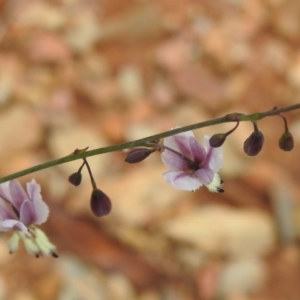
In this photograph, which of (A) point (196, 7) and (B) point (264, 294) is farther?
(A) point (196, 7)

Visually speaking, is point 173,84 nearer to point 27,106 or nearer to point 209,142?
point 27,106

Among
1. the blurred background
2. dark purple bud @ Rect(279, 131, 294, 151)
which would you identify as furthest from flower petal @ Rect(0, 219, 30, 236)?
the blurred background

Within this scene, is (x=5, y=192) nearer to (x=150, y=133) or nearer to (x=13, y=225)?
(x=13, y=225)

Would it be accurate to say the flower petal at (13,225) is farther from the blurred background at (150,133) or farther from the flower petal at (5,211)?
the blurred background at (150,133)

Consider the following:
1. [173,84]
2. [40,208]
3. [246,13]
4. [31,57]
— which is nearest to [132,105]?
[173,84]

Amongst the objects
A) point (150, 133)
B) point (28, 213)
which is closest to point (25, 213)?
point (28, 213)

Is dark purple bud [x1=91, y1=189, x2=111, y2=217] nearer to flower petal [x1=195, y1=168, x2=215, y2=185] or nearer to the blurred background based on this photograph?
flower petal [x1=195, y1=168, x2=215, y2=185]

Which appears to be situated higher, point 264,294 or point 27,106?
point 27,106
